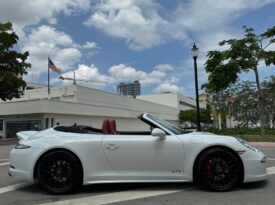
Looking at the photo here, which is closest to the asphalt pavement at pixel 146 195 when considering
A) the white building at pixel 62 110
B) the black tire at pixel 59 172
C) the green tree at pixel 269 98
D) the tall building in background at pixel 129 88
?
the black tire at pixel 59 172

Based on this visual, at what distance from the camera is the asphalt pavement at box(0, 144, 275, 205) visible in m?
6.02

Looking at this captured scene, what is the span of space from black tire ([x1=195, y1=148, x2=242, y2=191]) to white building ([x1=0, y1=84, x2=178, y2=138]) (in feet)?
135

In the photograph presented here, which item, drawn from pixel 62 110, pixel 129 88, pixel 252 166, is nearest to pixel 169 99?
pixel 129 88

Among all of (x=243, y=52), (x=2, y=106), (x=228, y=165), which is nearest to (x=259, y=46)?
(x=243, y=52)

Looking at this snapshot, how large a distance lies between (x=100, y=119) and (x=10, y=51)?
26.7m

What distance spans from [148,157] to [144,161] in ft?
Result: 0.30

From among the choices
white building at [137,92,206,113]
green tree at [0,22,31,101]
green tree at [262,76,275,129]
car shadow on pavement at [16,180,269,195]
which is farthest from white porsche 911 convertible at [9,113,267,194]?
white building at [137,92,206,113]

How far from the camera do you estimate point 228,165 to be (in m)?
6.68

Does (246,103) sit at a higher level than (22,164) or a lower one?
higher

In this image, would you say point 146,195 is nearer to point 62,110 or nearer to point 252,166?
point 252,166

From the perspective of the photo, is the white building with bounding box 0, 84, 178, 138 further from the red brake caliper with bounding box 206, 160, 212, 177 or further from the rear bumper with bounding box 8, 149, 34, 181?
the red brake caliper with bounding box 206, 160, 212, 177

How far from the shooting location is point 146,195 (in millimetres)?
6430

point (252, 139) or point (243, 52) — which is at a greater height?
point (243, 52)

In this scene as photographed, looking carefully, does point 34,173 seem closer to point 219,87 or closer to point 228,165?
point 228,165
